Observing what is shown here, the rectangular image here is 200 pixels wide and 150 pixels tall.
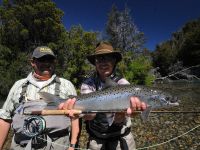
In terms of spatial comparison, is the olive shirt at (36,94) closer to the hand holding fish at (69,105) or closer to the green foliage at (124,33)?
the hand holding fish at (69,105)

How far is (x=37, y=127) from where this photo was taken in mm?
4070

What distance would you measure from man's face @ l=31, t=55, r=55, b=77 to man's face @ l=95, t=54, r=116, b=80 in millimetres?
724

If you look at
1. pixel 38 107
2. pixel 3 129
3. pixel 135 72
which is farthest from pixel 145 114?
pixel 135 72

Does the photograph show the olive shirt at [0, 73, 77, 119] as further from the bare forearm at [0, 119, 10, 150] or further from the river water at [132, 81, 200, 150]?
the river water at [132, 81, 200, 150]

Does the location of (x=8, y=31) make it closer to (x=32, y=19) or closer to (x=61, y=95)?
(x=32, y=19)

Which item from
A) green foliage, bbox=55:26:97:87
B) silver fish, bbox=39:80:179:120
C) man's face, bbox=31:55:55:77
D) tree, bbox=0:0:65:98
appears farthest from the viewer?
tree, bbox=0:0:65:98

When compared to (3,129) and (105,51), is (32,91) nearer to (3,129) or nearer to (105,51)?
(3,129)

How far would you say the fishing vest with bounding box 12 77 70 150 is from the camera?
4.04 m

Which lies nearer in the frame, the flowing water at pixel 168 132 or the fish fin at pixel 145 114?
the fish fin at pixel 145 114

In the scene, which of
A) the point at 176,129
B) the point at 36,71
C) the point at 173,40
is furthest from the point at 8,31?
the point at 173,40

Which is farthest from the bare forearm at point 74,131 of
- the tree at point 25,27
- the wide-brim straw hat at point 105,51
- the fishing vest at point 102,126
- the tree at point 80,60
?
the tree at point 25,27

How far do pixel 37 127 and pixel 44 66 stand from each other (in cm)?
88

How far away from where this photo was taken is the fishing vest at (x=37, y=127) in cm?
404

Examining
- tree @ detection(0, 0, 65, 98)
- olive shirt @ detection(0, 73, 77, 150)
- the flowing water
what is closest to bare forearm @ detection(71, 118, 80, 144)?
olive shirt @ detection(0, 73, 77, 150)
